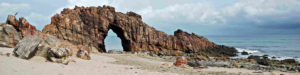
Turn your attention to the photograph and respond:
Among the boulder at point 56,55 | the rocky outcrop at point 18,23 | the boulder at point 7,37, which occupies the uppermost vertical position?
the rocky outcrop at point 18,23

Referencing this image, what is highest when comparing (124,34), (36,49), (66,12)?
(66,12)

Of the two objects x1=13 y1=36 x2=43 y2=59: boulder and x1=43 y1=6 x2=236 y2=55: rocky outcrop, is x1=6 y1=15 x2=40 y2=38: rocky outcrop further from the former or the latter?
x1=13 y1=36 x2=43 y2=59: boulder

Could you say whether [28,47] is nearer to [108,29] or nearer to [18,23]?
[18,23]

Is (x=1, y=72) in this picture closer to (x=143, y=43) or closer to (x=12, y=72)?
(x=12, y=72)

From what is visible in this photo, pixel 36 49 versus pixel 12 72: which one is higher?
pixel 36 49

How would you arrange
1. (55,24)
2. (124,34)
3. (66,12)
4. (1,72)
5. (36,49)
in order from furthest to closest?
(124,34)
(66,12)
(55,24)
(36,49)
(1,72)

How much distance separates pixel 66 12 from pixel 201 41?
30.1 meters

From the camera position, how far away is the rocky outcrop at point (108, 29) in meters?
42.2

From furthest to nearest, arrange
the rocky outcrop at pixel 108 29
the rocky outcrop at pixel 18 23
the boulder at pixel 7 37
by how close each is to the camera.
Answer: the rocky outcrop at pixel 108 29, the rocky outcrop at pixel 18 23, the boulder at pixel 7 37

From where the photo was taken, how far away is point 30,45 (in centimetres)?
1298

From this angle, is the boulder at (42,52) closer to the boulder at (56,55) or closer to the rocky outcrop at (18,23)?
the boulder at (56,55)

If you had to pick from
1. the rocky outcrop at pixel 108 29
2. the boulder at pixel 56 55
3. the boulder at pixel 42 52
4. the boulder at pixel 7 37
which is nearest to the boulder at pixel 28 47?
the boulder at pixel 42 52

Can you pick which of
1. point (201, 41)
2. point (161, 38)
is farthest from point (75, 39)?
point (201, 41)

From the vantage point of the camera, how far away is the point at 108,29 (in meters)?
49.7
